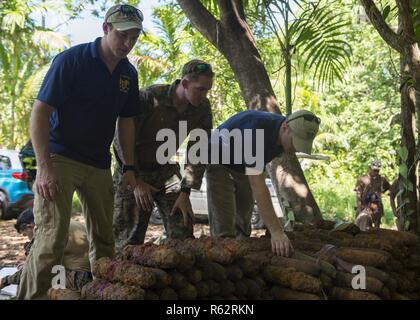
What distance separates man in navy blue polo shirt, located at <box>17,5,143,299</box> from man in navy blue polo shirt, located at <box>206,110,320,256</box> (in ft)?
2.49

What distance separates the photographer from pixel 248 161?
357 cm

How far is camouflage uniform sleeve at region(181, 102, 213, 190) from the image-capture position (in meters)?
4.07

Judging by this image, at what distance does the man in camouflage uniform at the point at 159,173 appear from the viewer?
401 cm

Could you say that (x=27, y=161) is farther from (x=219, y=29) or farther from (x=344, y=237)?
(x=344, y=237)

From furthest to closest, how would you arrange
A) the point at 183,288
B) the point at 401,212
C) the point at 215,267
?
the point at 401,212, the point at 215,267, the point at 183,288

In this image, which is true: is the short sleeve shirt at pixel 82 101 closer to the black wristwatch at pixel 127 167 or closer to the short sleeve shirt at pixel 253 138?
the black wristwatch at pixel 127 167

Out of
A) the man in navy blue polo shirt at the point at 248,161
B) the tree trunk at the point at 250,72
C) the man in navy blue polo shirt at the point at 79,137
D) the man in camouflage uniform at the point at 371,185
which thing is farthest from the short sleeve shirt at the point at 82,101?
the man in camouflage uniform at the point at 371,185

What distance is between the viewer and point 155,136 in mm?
4102

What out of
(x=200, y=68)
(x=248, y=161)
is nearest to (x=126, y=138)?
(x=200, y=68)

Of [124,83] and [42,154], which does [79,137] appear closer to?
[42,154]

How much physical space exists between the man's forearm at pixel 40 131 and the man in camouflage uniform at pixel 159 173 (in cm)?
98
